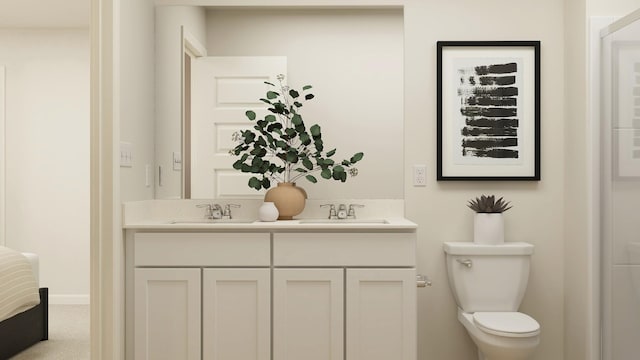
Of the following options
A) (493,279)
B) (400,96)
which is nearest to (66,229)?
(400,96)

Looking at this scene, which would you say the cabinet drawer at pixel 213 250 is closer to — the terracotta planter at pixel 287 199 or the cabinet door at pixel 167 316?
the cabinet door at pixel 167 316

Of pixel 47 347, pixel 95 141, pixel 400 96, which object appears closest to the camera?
pixel 95 141

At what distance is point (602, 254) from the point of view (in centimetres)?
273

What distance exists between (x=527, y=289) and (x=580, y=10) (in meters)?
1.46

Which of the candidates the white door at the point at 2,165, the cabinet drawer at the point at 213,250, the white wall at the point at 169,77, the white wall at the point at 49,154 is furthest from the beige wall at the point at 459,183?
the white door at the point at 2,165

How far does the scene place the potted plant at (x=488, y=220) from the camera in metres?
2.84

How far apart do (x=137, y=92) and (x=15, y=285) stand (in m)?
1.40

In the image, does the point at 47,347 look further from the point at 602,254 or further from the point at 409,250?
the point at 602,254

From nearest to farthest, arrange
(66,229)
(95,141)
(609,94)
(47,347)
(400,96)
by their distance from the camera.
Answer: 1. (95,141)
2. (609,94)
3. (400,96)
4. (47,347)
5. (66,229)

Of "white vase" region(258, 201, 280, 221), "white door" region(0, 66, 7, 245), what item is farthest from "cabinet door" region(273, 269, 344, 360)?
"white door" region(0, 66, 7, 245)

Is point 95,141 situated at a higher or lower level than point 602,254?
higher

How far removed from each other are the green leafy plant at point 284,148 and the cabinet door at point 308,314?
0.59 meters

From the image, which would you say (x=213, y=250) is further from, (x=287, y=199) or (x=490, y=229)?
(x=490, y=229)

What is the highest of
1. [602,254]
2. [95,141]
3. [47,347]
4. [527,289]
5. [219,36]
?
[219,36]
